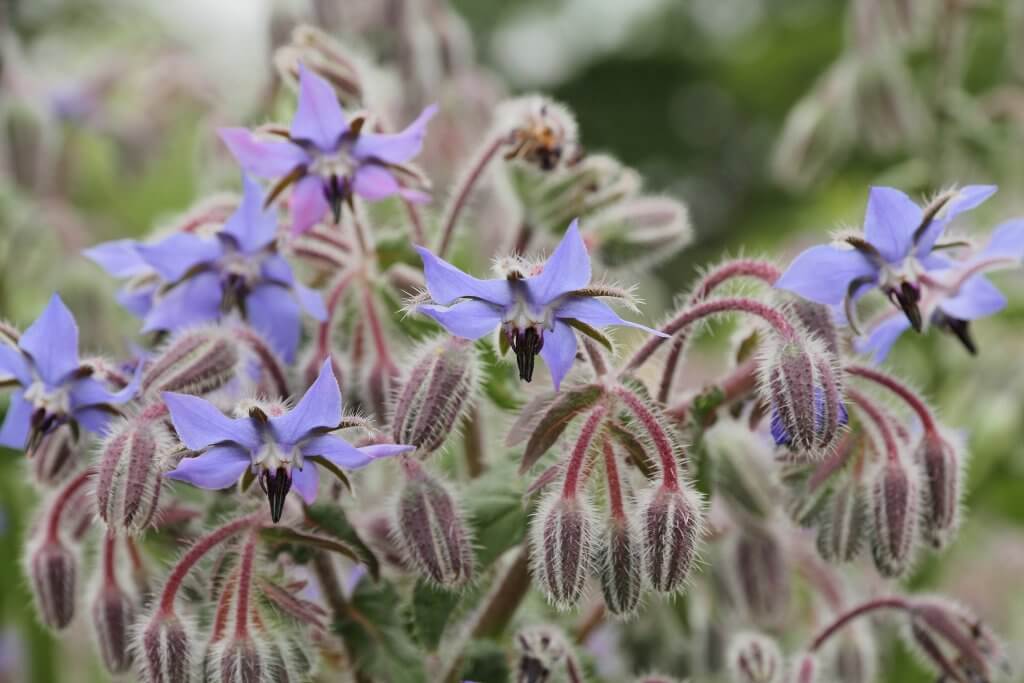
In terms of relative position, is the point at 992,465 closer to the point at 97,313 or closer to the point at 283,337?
the point at 283,337

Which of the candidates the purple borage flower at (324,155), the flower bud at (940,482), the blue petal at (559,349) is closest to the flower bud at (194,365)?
the purple borage flower at (324,155)

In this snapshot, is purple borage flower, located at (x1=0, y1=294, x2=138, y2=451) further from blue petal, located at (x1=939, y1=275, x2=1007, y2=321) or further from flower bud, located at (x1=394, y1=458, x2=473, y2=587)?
blue petal, located at (x1=939, y1=275, x2=1007, y2=321)

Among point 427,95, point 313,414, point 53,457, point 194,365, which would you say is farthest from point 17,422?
point 427,95

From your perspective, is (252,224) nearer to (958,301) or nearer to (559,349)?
(559,349)

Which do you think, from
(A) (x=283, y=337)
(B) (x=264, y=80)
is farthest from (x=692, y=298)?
(B) (x=264, y=80)

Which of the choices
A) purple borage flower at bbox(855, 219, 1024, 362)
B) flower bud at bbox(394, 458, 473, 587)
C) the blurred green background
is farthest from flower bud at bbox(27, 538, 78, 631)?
purple borage flower at bbox(855, 219, 1024, 362)

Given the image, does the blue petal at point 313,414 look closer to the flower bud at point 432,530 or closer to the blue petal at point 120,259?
the flower bud at point 432,530
